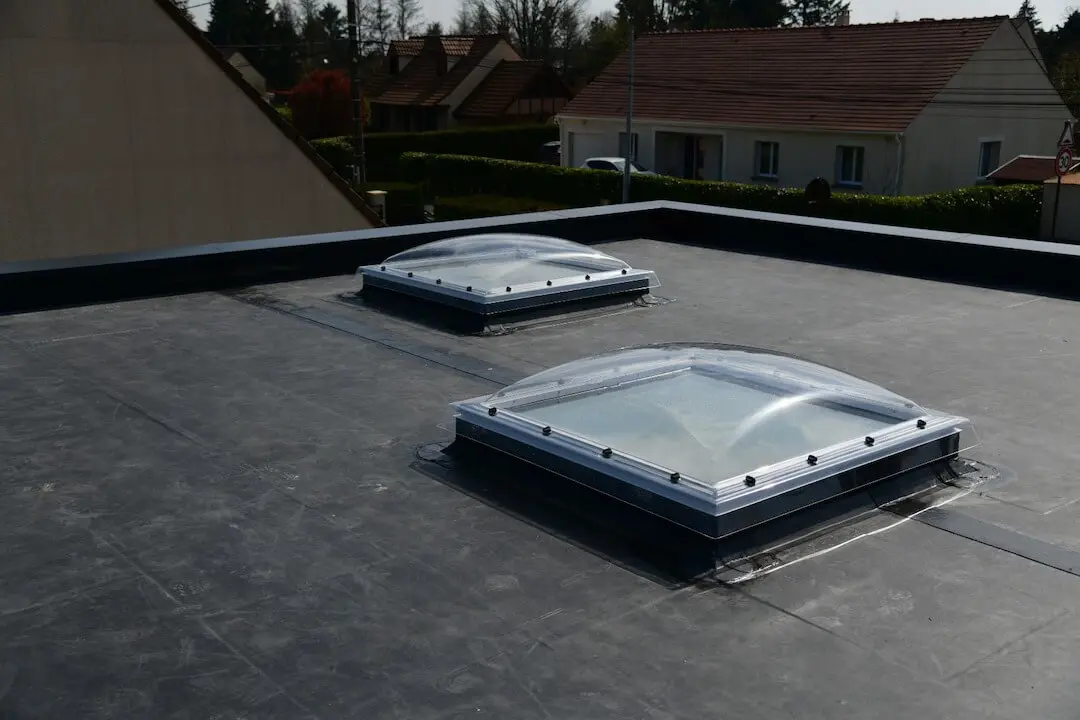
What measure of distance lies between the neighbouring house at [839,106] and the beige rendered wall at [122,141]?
17.4 metres

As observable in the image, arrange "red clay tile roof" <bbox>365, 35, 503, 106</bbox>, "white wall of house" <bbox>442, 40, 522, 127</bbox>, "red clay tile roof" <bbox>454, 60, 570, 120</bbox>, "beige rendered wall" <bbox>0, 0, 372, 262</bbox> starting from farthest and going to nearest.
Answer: "red clay tile roof" <bbox>365, 35, 503, 106</bbox> → "white wall of house" <bbox>442, 40, 522, 127</bbox> → "red clay tile roof" <bbox>454, 60, 570, 120</bbox> → "beige rendered wall" <bbox>0, 0, 372, 262</bbox>

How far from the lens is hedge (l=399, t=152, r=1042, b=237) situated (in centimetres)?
2677

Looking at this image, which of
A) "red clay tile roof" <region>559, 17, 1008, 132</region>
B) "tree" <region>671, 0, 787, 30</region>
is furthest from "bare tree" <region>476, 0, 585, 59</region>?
"red clay tile roof" <region>559, 17, 1008, 132</region>

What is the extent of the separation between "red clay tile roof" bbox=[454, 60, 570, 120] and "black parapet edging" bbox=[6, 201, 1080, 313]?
4562 centimetres

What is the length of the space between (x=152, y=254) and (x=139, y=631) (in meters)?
6.66

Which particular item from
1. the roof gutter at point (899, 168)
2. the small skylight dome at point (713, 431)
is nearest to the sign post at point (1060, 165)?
the roof gutter at point (899, 168)

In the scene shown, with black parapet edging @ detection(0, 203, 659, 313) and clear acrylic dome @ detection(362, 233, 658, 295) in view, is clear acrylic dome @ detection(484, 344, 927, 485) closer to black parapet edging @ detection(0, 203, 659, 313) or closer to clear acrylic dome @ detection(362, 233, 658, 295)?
clear acrylic dome @ detection(362, 233, 658, 295)

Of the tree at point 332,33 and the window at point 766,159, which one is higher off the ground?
the tree at point 332,33

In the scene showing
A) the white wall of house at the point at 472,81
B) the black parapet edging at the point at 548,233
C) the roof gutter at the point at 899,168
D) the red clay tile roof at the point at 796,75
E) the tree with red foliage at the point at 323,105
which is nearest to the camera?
the black parapet edging at the point at 548,233

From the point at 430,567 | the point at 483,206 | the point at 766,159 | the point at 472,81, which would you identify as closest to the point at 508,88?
the point at 472,81

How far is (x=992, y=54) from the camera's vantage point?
35438 millimetres

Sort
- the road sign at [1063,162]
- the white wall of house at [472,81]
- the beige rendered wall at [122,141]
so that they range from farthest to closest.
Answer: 1. the white wall of house at [472,81]
2. the road sign at [1063,162]
3. the beige rendered wall at [122,141]

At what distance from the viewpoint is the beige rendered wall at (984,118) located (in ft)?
111

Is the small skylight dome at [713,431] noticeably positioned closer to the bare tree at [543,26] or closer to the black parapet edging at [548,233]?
the black parapet edging at [548,233]
